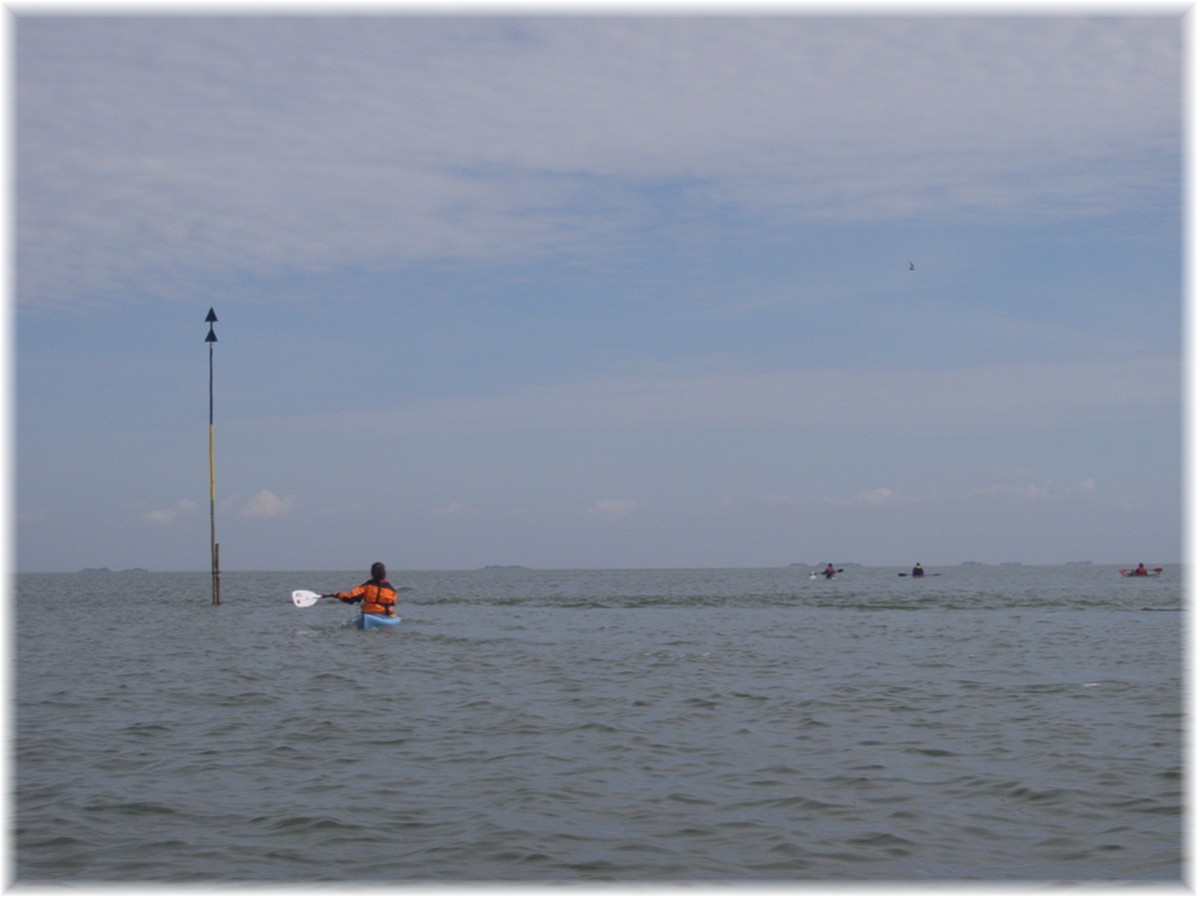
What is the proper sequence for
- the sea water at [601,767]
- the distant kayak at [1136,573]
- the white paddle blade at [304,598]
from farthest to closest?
the distant kayak at [1136,573] < the white paddle blade at [304,598] < the sea water at [601,767]

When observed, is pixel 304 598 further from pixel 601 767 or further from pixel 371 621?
pixel 601 767

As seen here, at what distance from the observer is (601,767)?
41.4 ft

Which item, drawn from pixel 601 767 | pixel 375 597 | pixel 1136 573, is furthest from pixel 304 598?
pixel 1136 573

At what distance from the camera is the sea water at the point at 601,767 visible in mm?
9055

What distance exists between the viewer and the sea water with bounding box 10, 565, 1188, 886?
356 inches

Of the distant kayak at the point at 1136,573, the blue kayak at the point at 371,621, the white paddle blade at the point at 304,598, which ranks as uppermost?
the white paddle blade at the point at 304,598

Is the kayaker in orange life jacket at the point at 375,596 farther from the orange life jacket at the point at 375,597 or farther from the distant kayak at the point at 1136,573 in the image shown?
the distant kayak at the point at 1136,573

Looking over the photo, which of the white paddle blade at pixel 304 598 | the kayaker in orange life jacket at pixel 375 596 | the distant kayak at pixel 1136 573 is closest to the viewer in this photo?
the kayaker in orange life jacket at pixel 375 596

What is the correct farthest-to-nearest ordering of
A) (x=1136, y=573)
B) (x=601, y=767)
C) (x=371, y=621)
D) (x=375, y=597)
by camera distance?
(x=1136, y=573) → (x=375, y=597) → (x=371, y=621) → (x=601, y=767)

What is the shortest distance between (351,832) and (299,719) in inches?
266

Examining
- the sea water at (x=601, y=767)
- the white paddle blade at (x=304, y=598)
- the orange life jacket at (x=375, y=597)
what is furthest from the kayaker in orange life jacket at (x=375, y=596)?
the sea water at (x=601, y=767)

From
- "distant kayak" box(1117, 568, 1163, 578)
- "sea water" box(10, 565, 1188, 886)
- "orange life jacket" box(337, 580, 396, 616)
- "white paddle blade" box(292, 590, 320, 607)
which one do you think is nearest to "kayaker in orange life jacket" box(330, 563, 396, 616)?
"orange life jacket" box(337, 580, 396, 616)

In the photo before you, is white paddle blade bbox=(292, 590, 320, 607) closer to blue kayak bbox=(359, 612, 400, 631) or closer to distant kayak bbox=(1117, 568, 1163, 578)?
blue kayak bbox=(359, 612, 400, 631)

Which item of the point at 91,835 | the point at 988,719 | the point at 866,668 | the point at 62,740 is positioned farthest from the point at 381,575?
the point at 91,835
